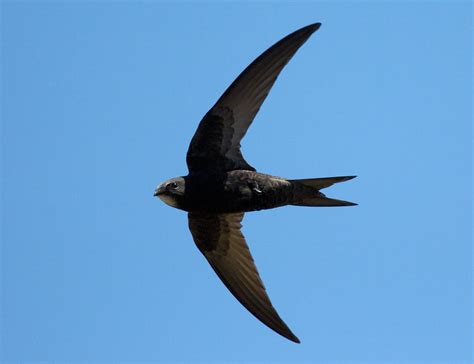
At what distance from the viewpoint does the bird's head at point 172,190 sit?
29.9 ft

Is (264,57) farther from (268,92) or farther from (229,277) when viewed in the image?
(229,277)

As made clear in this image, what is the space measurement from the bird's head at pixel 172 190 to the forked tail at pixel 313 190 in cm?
94

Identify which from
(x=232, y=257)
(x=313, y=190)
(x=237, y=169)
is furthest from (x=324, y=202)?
(x=232, y=257)

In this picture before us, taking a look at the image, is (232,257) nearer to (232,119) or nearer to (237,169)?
(237,169)

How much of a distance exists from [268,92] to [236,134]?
0.45 metres

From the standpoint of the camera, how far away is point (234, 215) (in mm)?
9805

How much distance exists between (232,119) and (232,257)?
4.49 feet

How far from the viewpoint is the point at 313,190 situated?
929 centimetres

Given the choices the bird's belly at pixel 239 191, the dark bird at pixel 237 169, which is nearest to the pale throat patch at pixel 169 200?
the dark bird at pixel 237 169

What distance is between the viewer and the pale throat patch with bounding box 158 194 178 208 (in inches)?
360

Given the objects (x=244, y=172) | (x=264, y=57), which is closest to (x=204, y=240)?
(x=244, y=172)

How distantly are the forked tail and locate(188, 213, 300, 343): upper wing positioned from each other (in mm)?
694

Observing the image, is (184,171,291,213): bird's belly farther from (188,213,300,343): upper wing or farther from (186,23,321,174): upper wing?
(188,213,300,343): upper wing

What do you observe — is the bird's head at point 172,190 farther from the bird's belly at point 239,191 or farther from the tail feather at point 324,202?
the tail feather at point 324,202
